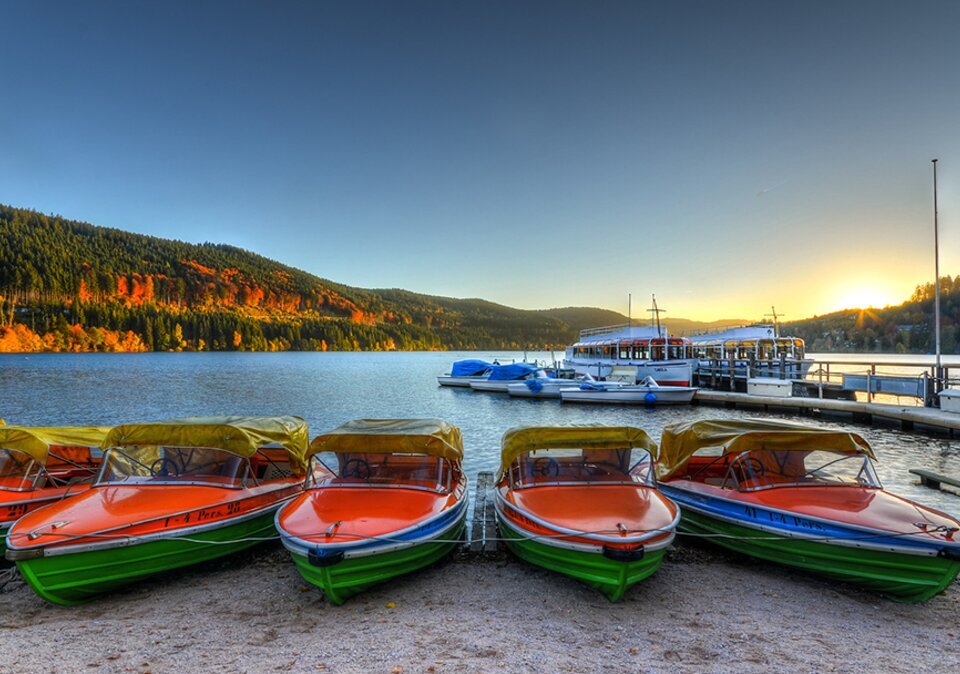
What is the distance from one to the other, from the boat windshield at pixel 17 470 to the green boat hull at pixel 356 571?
5.41m

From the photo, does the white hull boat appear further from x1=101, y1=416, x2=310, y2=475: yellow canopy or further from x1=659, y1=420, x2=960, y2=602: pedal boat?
x1=101, y1=416, x2=310, y2=475: yellow canopy

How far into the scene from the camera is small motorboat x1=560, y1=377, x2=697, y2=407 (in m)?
33.7

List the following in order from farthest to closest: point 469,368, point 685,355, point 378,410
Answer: point 469,368, point 685,355, point 378,410

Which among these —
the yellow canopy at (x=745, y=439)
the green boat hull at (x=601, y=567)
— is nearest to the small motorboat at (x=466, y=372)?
the yellow canopy at (x=745, y=439)

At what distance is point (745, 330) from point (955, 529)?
4574 cm

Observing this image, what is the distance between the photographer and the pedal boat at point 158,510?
618cm

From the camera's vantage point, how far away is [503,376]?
47875mm

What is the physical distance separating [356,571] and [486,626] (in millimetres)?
1766

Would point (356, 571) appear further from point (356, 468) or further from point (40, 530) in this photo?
point (40, 530)

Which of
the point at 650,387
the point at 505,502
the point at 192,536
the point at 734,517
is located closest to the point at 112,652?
the point at 192,536

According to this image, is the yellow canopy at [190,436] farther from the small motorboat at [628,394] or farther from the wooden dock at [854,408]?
the small motorboat at [628,394]

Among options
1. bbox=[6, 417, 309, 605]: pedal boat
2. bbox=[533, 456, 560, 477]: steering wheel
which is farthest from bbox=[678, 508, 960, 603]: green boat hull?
bbox=[6, 417, 309, 605]: pedal boat

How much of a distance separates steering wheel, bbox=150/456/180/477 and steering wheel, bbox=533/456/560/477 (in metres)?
5.91

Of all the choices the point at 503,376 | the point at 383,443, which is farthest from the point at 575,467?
the point at 503,376
